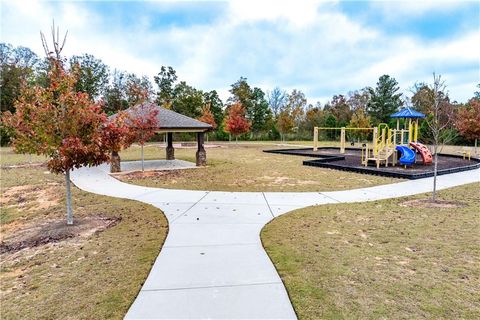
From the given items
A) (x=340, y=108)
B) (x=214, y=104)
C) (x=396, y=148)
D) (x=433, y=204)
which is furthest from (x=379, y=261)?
(x=340, y=108)

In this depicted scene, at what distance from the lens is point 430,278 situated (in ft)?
12.5

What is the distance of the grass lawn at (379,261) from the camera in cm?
319

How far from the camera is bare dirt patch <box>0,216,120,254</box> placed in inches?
214

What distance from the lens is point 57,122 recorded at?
231 inches

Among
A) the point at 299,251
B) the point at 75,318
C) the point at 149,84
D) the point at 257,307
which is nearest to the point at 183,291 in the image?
the point at 257,307

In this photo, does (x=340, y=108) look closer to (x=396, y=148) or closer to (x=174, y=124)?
(x=396, y=148)

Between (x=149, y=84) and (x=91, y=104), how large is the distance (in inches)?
1677

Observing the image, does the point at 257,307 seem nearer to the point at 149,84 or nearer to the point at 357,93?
the point at 149,84

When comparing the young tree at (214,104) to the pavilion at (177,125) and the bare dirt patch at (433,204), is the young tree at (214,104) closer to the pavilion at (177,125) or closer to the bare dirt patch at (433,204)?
the pavilion at (177,125)

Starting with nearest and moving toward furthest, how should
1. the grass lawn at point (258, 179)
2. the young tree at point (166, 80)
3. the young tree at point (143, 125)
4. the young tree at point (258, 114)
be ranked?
the grass lawn at point (258, 179) < the young tree at point (143, 125) < the young tree at point (258, 114) < the young tree at point (166, 80)

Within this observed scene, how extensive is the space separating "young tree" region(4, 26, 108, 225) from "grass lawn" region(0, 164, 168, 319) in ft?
4.70

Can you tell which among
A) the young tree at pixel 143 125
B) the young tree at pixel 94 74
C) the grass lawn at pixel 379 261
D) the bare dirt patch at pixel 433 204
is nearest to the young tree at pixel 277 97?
the young tree at pixel 94 74

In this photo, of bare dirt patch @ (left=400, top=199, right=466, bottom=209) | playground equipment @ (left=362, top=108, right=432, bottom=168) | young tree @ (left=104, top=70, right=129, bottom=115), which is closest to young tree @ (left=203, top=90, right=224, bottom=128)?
young tree @ (left=104, top=70, right=129, bottom=115)

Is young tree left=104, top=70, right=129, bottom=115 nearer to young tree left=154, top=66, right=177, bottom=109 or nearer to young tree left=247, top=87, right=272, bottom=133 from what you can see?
young tree left=154, top=66, right=177, bottom=109
